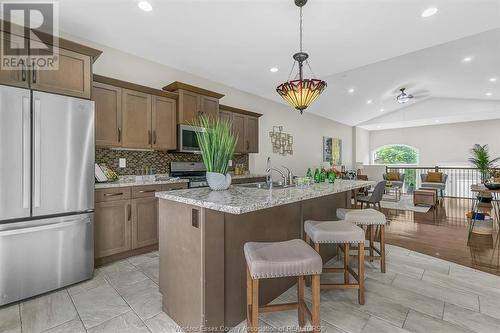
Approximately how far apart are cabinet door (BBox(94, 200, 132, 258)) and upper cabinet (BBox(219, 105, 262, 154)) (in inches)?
93.9

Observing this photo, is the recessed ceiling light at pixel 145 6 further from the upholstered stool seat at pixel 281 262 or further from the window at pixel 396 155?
the window at pixel 396 155

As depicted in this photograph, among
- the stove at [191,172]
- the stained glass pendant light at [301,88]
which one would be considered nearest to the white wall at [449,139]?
the stained glass pendant light at [301,88]

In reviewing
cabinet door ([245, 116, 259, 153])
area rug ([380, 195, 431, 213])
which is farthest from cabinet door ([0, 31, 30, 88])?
area rug ([380, 195, 431, 213])

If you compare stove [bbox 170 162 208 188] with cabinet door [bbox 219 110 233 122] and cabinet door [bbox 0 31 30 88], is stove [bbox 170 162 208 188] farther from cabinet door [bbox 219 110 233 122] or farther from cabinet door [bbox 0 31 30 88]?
cabinet door [bbox 0 31 30 88]

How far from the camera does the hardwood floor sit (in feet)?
9.48

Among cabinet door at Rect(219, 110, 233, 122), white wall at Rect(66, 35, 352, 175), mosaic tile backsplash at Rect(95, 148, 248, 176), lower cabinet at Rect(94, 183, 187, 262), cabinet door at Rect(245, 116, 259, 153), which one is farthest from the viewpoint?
cabinet door at Rect(245, 116, 259, 153)

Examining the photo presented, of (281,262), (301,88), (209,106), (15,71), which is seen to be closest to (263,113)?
(209,106)

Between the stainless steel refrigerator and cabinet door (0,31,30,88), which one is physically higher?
cabinet door (0,31,30,88)

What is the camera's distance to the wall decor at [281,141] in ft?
19.8

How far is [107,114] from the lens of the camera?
297 cm

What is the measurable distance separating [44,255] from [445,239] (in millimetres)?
5068

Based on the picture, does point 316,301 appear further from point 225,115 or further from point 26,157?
point 225,115

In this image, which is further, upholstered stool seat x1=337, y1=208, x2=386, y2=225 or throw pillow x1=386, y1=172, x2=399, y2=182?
throw pillow x1=386, y1=172, x2=399, y2=182

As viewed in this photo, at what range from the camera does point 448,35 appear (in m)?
3.14
